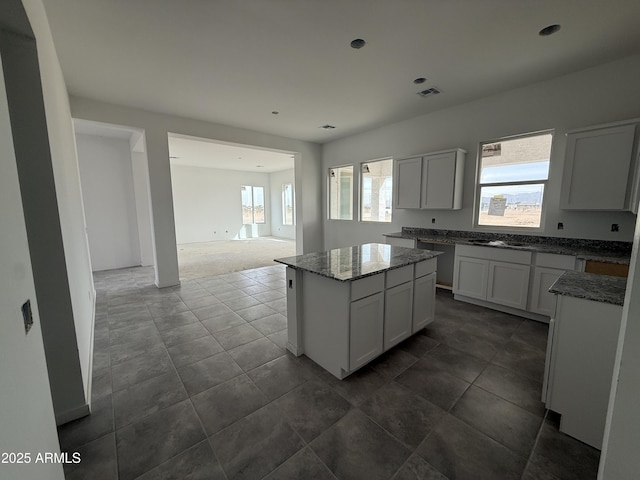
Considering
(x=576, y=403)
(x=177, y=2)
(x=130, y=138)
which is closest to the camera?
(x=576, y=403)

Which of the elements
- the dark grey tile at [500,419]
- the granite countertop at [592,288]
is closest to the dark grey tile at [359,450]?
the dark grey tile at [500,419]

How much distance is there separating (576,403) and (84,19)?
466cm

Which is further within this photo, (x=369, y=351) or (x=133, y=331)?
(x=133, y=331)

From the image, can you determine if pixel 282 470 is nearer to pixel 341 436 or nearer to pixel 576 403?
pixel 341 436

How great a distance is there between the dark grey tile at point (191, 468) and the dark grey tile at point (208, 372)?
57cm

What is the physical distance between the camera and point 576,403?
163 centimetres

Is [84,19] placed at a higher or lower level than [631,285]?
higher

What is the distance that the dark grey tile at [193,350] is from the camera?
97.7 inches

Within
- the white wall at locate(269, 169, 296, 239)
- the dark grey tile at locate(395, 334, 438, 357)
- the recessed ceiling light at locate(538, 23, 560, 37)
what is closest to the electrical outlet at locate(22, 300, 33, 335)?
the dark grey tile at locate(395, 334, 438, 357)

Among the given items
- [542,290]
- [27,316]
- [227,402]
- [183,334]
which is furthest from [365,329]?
[542,290]

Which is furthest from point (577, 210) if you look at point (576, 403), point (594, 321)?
point (576, 403)

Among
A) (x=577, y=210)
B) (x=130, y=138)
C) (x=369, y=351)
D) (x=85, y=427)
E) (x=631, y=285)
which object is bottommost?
(x=85, y=427)

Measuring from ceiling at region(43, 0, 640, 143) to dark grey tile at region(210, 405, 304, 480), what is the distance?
3094 mm

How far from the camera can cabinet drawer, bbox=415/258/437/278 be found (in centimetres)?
272
